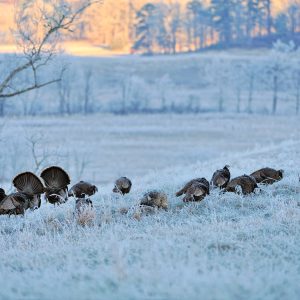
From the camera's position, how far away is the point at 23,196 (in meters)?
10.5

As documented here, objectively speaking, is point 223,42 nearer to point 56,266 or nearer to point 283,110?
point 283,110

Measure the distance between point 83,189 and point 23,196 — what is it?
1447 millimetres

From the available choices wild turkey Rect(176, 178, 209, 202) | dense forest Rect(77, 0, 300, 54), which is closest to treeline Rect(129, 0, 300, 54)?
dense forest Rect(77, 0, 300, 54)

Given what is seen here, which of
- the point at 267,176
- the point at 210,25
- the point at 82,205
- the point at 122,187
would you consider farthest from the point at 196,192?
the point at 210,25

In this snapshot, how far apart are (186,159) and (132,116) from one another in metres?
24.7

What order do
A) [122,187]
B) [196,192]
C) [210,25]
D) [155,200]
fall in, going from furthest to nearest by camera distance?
1. [210,25]
2. [122,187]
3. [196,192]
4. [155,200]

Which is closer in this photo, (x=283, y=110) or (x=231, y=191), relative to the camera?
(x=231, y=191)

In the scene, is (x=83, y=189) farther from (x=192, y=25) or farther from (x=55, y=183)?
(x=192, y=25)

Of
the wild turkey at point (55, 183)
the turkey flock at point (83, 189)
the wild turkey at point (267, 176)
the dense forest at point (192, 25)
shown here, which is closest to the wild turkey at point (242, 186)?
the turkey flock at point (83, 189)

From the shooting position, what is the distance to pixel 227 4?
12888 centimetres

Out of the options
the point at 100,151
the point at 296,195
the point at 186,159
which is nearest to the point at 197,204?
the point at 296,195

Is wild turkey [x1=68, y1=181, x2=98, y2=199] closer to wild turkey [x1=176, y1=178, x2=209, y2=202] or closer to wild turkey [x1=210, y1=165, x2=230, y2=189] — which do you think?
wild turkey [x1=176, y1=178, x2=209, y2=202]

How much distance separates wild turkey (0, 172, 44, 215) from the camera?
1030 cm

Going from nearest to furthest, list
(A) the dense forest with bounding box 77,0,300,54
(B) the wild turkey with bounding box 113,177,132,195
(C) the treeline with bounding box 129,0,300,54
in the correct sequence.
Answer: (B) the wild turkey with bounding box 113,177,132,195, (C) the treeline with bounding box 129,0,300,54, (A) the dense forest with bounding box 77,0,300,54
